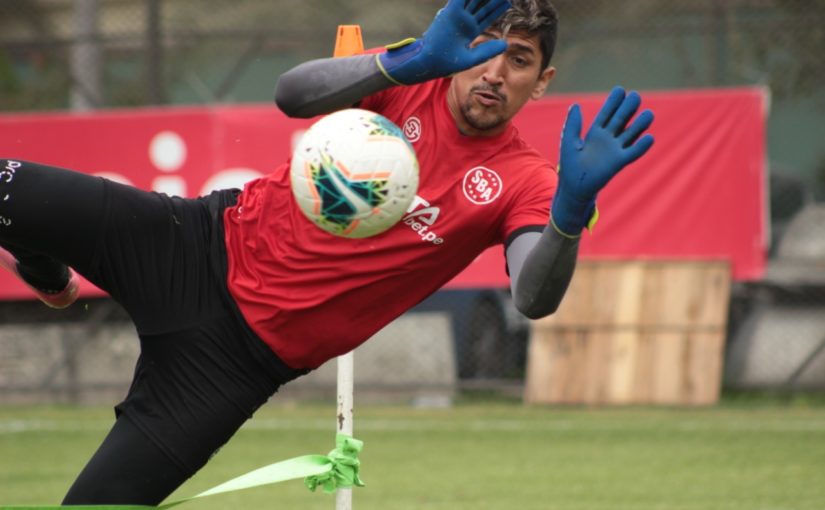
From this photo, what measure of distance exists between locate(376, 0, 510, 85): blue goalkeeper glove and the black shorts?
3.25ft

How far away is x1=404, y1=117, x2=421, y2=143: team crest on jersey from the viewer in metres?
4.40

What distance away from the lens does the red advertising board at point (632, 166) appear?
10516 mm

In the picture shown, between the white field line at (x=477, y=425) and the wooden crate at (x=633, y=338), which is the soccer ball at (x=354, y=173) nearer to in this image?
the white field line at (x=477, y=425)

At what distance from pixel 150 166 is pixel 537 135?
3.06m

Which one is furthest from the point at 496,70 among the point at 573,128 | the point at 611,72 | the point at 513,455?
the point at 611,72

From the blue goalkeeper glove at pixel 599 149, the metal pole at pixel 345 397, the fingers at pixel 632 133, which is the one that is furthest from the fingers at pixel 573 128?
the metal pole at pixel 345 397

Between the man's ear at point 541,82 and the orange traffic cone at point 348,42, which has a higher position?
the orange traffic cone at point 348,42

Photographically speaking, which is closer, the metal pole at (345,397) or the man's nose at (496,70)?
the man's nose at (496,70)

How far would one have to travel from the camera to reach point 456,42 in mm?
3861

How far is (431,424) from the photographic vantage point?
1028cm

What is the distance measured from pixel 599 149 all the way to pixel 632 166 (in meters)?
6.93

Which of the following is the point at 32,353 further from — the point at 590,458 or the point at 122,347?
the point at 590,458

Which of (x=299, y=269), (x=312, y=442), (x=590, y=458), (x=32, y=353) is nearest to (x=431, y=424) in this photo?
(x=312, y=442)

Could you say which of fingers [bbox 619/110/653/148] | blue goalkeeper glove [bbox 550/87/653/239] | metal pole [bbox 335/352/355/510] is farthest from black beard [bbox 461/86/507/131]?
metal pole [bbox 335/352/355/510]
